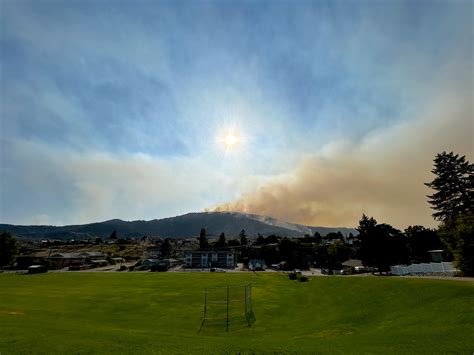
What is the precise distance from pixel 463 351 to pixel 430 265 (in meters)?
55.5

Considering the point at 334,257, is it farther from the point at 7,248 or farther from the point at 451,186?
the point at 7,248

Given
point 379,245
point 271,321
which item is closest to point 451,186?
point 379,245

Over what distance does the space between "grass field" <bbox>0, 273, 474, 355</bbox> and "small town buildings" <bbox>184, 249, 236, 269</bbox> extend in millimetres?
112854

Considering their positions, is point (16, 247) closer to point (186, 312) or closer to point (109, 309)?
point (109, 309)

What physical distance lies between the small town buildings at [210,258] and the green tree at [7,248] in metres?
86.7

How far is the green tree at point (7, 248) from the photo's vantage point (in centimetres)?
12782

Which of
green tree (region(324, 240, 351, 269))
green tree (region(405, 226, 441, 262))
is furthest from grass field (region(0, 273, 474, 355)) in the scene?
green tree (region(324, 240, 351, 269))

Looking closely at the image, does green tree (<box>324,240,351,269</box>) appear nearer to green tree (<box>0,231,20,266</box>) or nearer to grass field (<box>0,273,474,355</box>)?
grass field (<box>0,273,474,355</box>)

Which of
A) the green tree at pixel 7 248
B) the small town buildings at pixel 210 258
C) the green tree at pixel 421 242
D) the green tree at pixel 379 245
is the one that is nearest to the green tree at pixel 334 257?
the green tree at pixel 421 242

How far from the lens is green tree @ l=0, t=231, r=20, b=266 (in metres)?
128

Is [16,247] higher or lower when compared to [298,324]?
higher

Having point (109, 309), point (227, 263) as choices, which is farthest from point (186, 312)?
point (227, 263)

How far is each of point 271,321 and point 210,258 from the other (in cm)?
14081

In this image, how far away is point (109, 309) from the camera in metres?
41.4
